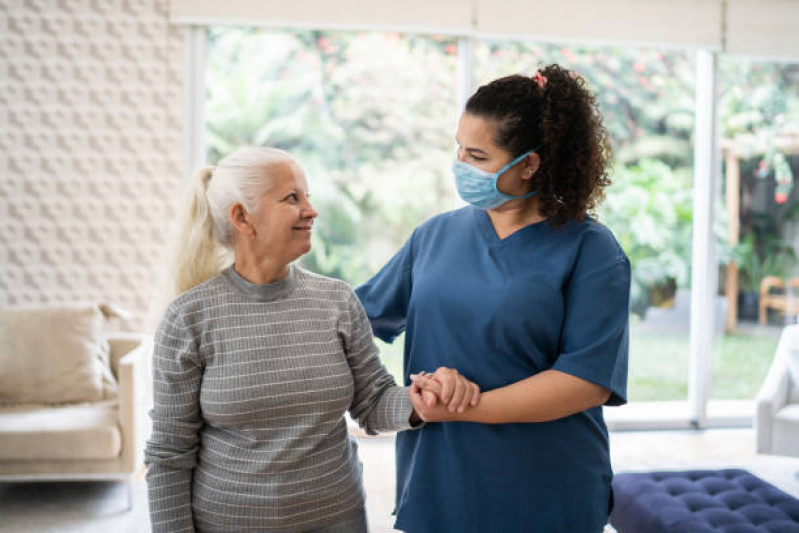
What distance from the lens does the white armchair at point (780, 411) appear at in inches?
147

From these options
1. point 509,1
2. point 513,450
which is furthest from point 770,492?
point 509,1

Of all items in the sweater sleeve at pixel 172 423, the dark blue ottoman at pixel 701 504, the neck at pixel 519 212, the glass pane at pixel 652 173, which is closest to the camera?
the sweater sleeve at pixel 172 423

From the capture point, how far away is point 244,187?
1494mm

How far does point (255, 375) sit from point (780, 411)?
3.35 m

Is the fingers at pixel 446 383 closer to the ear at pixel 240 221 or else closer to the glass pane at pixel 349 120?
the ear at pixel 240 221

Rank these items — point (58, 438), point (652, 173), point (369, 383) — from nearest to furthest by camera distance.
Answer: point (369, 383), point (58, 438), point (652, 173)

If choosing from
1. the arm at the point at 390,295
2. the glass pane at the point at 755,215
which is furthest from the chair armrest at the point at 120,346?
the glass pane at the point at 755,215

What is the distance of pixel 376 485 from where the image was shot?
147 inches

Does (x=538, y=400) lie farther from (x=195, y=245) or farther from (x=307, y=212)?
(x=195, y=245)

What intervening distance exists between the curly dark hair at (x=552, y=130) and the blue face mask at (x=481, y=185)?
0.14ft

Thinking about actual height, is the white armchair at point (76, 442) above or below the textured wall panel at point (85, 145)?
below

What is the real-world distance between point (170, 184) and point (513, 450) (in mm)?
3244

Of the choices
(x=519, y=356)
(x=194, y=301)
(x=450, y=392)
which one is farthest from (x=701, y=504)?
(x=194, y=301)

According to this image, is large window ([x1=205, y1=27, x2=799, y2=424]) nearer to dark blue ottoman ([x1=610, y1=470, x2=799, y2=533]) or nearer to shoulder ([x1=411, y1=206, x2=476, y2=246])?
dark blue ottoman ([x1=610, y1=470, x2=799, y2=533])
